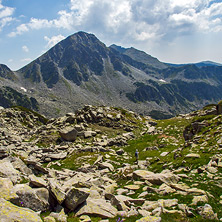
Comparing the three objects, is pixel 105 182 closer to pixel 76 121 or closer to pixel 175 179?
pixel 175 179

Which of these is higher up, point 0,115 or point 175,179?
point 0,115

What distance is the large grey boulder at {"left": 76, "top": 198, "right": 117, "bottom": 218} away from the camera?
9.81m

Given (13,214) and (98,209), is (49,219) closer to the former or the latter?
(13,214)

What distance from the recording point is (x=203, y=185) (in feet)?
43.9

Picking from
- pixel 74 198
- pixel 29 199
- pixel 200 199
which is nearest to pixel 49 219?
pixel 29 199

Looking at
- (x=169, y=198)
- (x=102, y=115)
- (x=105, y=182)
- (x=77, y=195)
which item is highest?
(x=102, y=115)

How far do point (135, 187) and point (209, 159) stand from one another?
331 inches

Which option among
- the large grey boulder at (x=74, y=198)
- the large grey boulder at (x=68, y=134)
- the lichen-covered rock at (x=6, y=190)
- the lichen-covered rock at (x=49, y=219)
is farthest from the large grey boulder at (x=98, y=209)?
the large grey boulder at (x=68, y=134)

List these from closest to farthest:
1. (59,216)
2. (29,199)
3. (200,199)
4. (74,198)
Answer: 1. (59,216)
2. (29,199)
3. (74,198)
4. (200,199)

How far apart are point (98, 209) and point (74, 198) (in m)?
1.60

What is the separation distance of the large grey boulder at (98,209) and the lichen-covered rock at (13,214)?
290 cm

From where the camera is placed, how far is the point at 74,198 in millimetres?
10211

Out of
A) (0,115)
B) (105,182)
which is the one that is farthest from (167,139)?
(0,115)

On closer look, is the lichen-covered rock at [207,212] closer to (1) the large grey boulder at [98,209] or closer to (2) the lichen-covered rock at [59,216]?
(1) the large grey boulder at [98,209]
